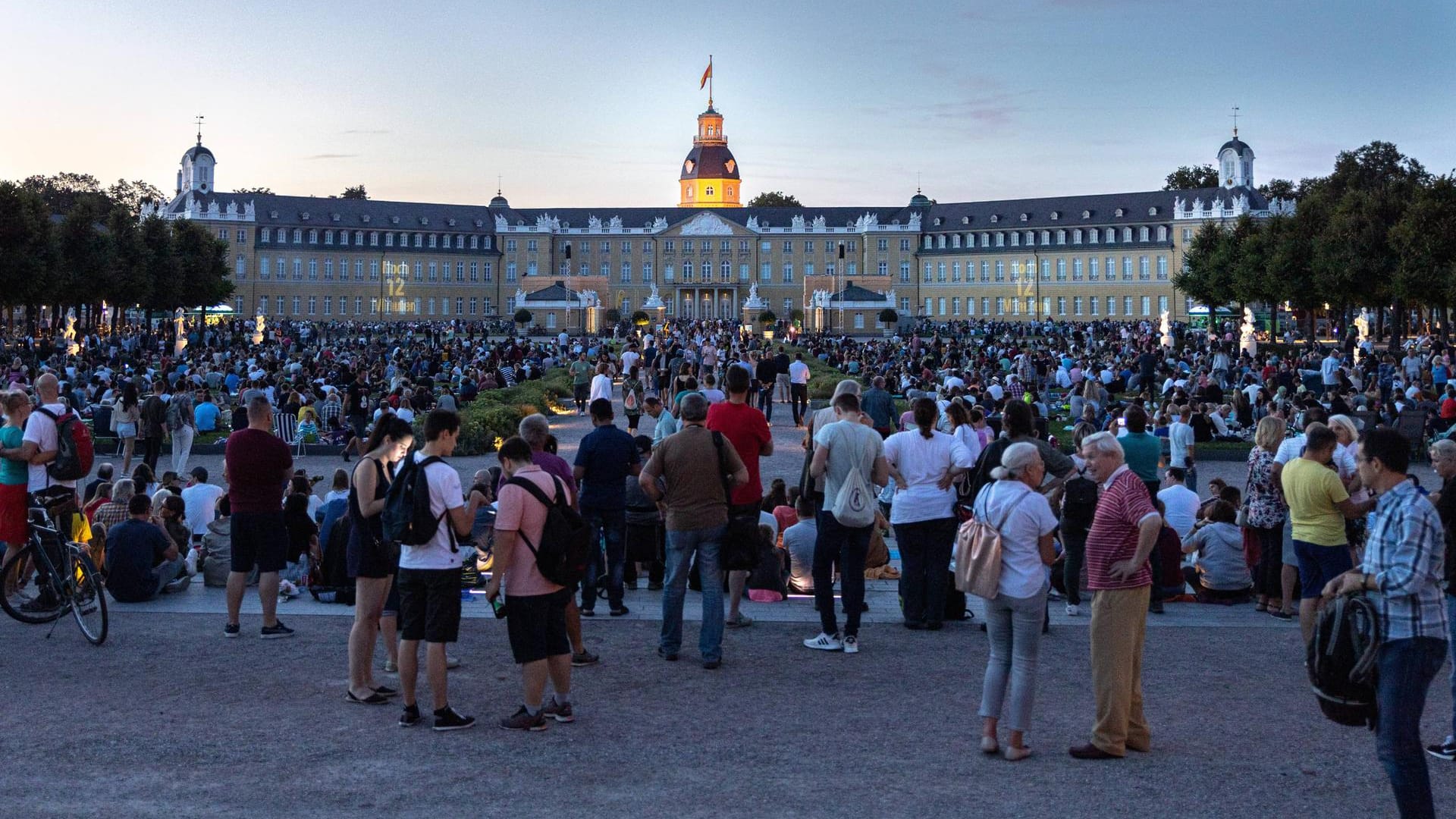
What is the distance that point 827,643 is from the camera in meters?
8.38

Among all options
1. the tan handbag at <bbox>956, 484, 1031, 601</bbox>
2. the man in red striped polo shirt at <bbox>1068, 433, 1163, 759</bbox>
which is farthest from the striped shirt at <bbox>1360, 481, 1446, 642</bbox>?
the tan handbag at <bbox>956, 484, 1031, 601</bbox>

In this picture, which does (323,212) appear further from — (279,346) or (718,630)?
(718,630)

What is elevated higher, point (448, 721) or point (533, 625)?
point (533, 625)

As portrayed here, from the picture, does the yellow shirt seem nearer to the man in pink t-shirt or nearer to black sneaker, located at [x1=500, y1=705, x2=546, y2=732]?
the man in pink t-shirt

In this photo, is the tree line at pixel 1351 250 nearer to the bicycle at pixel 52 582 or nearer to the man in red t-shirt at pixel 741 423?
the man in red t-shirt at pixel 741 423

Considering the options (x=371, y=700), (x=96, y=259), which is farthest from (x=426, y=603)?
(x=96, y=259)

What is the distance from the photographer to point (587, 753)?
6.30 metres

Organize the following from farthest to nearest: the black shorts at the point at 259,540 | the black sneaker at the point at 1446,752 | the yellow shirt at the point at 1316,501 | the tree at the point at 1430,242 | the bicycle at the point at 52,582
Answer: the tree at the point at 1430,242
the bicycle at the point at 52,582
the black shorts at the point at 259,540
the yellow shirt at the point at 1316,501
the black sneaker at the point at 1446,752

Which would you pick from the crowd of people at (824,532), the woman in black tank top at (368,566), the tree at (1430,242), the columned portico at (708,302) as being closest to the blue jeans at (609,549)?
the crowd of people at (824,532)

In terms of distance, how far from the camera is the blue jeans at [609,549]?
9.22m

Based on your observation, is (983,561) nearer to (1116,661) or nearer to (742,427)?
(1116,661)

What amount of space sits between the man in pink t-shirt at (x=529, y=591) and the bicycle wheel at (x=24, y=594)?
3.81m

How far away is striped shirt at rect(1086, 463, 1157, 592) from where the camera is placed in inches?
243

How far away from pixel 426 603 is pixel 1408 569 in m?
4.17
